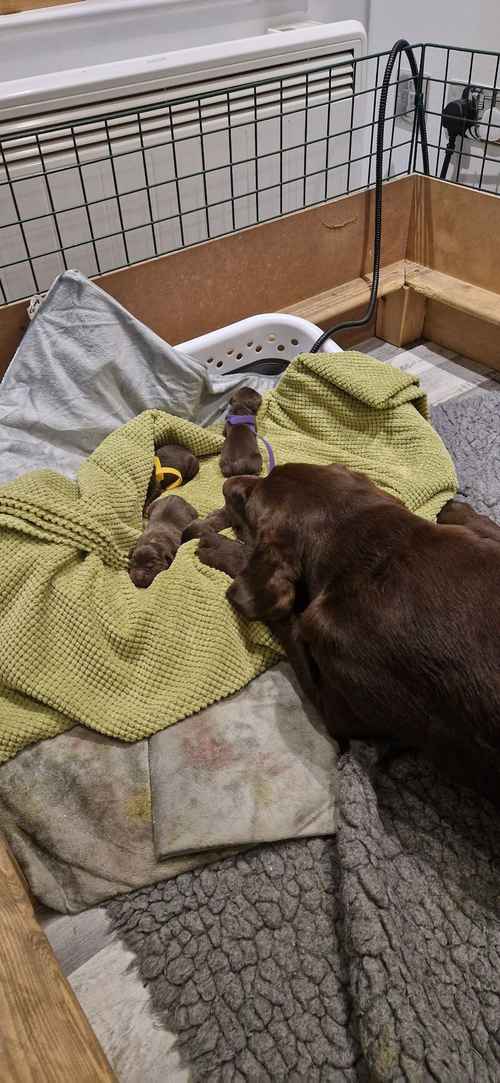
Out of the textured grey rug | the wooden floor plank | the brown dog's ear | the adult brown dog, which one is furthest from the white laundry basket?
the wooden floor plank

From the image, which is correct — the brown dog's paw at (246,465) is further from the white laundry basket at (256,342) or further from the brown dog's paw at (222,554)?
the white laundry basket at (256,342)

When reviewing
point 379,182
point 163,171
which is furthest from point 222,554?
point 379,182

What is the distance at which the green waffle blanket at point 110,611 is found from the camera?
1.22 m

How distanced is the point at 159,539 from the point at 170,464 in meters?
0.30

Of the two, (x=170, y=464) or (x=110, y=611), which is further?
(x=170, y=464)

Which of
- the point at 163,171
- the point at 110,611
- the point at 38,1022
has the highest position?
the point at 163,171

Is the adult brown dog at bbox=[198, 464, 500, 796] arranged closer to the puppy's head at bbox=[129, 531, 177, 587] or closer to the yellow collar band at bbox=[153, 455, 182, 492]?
the puppy's head at bbox=[129, 531, 177, 587]

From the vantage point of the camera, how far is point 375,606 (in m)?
1.06

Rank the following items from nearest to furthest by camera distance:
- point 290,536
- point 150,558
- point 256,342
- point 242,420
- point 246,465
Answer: point 290,536
point 150,558
point 246,465
point 242,420
point 256,342

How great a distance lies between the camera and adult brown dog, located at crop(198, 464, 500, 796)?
98cm

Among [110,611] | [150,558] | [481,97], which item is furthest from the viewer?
[481,97]

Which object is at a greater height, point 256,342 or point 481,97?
point 481,97

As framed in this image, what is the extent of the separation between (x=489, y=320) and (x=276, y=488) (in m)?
1.23

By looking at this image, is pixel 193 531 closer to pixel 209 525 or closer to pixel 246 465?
pixel 209 525
